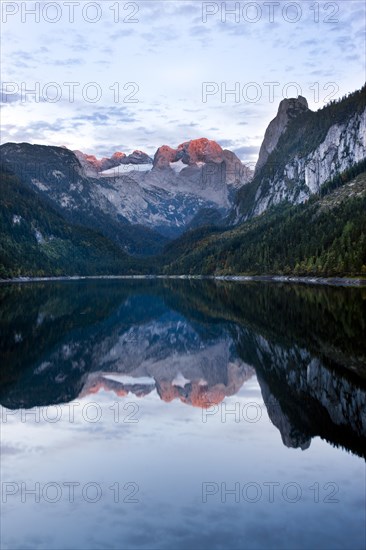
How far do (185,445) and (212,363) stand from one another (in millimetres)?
22323

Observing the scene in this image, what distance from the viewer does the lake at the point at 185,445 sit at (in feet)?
59.3

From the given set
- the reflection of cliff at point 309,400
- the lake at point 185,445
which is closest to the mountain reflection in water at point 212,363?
the reflection of cliff at point 309,400

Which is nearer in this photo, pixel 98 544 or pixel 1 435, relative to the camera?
pixel 98 544

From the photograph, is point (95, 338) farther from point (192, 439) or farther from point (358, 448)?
point (358, 448)

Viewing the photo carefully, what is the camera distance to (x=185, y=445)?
85.0 ft

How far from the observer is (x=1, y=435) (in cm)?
2775

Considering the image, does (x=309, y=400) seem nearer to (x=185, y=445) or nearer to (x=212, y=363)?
(x=185, y=445)

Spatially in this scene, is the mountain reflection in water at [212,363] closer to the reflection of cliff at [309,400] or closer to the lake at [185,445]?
the reflection of cliff at [309,400]

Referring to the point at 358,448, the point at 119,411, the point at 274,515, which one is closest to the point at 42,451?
the point at 119,411

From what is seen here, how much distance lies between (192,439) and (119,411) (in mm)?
7222

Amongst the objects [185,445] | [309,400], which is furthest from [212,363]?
[185,445]

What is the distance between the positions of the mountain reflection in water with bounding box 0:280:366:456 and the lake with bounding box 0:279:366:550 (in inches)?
6.5

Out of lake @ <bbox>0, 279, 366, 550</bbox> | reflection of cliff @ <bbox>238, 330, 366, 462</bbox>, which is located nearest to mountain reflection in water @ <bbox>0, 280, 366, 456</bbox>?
reflection of cliff @ <bbox>238, 330, 366, 462</bbox>

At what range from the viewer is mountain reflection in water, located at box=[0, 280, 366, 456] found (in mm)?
31155
